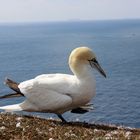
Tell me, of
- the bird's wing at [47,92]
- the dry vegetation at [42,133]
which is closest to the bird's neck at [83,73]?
the bird's wing at [47,92]

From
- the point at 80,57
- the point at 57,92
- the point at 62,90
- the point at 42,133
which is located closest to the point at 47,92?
the point at 57,92

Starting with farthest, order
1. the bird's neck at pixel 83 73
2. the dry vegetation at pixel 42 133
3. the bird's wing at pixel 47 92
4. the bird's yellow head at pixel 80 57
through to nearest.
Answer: the bird's yellow head at pixel 80 57 → the bird's neck at pixel 83 73 → the bird's wing at pixel 47 92 → the dry vegetation at pixel 42 133

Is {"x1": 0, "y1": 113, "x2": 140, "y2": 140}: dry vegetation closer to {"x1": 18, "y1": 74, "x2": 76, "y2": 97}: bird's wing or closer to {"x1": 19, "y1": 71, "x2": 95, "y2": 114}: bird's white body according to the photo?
{"x1": 19, "y1": 71, "x2": 95, "y2": 114}: bird's white body

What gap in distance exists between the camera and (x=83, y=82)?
14.9 metres

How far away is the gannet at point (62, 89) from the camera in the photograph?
14680mm

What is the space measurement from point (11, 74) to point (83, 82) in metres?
119

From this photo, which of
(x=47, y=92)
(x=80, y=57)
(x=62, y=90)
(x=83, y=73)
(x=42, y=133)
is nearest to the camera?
(x=42, y=133)

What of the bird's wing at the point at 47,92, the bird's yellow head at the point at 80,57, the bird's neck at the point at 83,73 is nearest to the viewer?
the bird's wing at the point at 47,92

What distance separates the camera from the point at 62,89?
14.7m

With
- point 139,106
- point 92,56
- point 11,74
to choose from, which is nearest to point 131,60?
point 11,74

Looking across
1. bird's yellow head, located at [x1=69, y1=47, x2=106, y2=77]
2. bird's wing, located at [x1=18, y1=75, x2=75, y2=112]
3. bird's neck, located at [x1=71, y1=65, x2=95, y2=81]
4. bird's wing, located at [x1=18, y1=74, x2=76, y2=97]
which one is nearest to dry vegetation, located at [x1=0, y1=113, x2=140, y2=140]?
bird's wing, located at [x1=18, y1=75, x2=75, y2=112]

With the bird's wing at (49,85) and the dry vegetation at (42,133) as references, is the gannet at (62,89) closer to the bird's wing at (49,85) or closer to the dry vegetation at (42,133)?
the bird's wing at (49,85)

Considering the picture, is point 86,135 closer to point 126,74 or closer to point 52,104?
point 52,104

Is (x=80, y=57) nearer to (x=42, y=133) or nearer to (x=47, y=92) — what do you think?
(x=47, y=92)
